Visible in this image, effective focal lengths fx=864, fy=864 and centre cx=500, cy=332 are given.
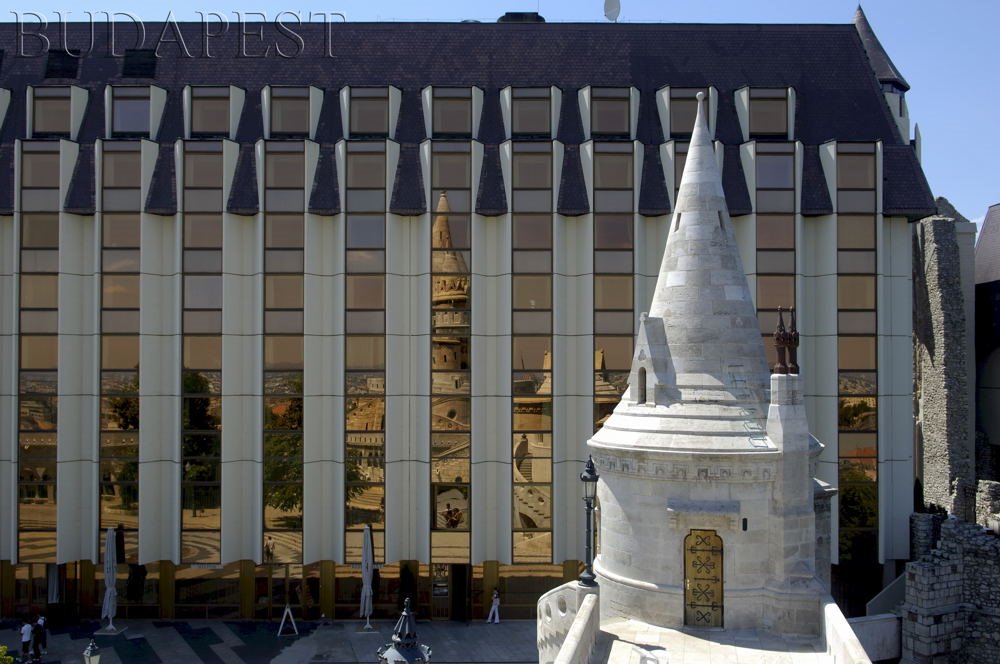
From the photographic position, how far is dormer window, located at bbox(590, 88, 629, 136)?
28766 millimetres

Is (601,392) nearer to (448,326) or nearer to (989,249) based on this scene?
(448,326)

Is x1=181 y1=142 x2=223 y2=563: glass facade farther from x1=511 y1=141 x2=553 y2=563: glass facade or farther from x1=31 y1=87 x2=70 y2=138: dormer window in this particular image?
x1=511 y1=141 x2=553 y2=563: glass facade

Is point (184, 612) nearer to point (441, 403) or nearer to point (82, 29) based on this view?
point (441, 403)

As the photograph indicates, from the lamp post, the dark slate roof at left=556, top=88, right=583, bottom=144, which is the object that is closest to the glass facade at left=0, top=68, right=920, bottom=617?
the dark slate roof at left=556, top=88, right=583, bottom=144

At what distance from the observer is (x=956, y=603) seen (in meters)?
24.1

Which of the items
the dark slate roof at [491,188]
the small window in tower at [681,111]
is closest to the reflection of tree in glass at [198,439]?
the dark slate roof at [491,188]

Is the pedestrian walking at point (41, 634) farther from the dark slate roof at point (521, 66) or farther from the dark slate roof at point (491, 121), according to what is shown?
the dark slate roof at point (491, 121)

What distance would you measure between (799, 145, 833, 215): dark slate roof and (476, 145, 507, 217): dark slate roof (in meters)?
9.48

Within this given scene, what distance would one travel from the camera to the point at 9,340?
2752cm

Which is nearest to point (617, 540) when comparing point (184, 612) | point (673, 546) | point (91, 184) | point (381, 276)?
point (673, 546)

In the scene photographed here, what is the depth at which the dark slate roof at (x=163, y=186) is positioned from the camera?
27484 mm

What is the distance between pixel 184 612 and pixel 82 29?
68.6ft

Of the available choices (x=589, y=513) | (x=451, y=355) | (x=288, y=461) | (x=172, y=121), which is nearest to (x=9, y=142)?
(x=172, y=121)

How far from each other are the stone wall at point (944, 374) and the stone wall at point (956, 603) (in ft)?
14.2
